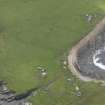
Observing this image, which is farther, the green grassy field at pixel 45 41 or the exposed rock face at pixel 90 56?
the exposed rock face at pixel 90 56

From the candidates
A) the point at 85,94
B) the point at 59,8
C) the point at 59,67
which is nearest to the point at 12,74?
the point at 59,67

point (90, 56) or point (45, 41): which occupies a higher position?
point (45, 41)

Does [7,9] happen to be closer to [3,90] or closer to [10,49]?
[10,49]

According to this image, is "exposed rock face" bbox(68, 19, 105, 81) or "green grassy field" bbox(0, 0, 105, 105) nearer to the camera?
"green grassy field" bbox(0, 0, 105, 105)

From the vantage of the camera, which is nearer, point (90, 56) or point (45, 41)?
point (90, 56)
